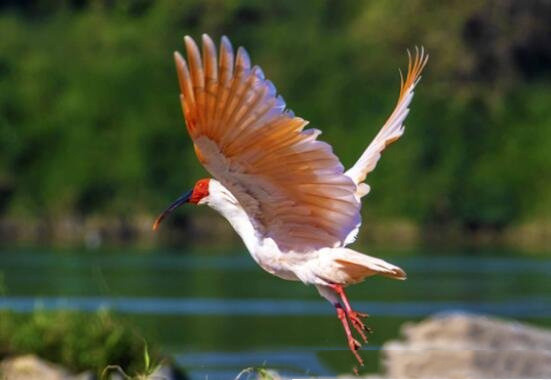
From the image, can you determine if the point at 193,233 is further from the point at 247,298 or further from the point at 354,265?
the point at 354,265

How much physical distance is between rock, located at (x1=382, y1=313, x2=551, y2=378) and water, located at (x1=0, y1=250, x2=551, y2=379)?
56.1 inches

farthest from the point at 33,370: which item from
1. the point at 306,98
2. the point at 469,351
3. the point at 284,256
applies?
the point at 306,98

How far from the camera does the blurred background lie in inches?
1988

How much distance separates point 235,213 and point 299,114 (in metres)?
45.0

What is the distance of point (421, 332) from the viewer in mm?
17609

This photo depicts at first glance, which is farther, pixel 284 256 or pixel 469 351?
pixel 469 351

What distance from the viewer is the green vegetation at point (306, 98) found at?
52125mm

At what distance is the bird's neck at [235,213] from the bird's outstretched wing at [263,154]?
0.08 ft

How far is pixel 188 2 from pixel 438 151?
8695mm

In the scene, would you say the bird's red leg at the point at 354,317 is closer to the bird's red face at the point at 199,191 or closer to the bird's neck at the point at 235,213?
the bird's neck at the point at 235,213

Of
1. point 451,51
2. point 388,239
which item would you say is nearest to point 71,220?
point 388,239

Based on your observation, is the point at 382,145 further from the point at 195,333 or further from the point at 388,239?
the point at 388,239

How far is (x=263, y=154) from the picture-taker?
737 cm

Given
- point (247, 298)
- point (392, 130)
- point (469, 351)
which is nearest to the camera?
point (392, 130)
